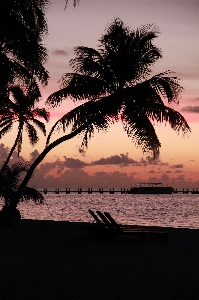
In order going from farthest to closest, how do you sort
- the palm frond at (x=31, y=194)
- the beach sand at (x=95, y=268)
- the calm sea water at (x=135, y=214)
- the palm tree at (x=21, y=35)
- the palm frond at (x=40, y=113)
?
1. the calm sea water at (x=135, y=214)
2. the palm frond at (x=40, y=113)
3. the palm frond at (x=31, y=194)
4. the palm tree at (x=21, y=35)
5. the beach sand at (x=95, y=268)

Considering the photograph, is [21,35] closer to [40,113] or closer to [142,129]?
[142,129]

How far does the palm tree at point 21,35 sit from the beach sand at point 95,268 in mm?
6868

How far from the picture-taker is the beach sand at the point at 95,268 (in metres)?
9.45

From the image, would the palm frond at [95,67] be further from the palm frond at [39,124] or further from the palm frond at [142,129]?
the palm frond at [39,124]

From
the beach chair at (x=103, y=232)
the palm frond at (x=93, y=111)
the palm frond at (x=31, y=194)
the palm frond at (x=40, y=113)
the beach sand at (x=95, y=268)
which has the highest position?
the palm frond at (x=40, y=113)

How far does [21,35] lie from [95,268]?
940 centimetres

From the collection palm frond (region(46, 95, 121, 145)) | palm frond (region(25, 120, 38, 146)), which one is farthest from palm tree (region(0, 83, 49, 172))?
palm frond (region(46, 95, 121, 145))

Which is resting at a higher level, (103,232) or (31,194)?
(31,194)

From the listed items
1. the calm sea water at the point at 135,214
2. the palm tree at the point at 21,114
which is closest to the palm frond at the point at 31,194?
the palm tree at the point at 21,114

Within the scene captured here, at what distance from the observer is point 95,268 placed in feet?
41.0

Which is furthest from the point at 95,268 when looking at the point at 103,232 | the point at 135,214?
the point at 135,214

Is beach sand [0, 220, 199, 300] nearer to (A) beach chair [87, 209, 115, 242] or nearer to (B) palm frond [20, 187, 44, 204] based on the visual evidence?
(A) beach chair [87, 209, 115, 242]

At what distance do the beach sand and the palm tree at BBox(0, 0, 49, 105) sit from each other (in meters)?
6.87

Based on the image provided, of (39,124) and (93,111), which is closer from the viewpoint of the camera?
(93,111)
